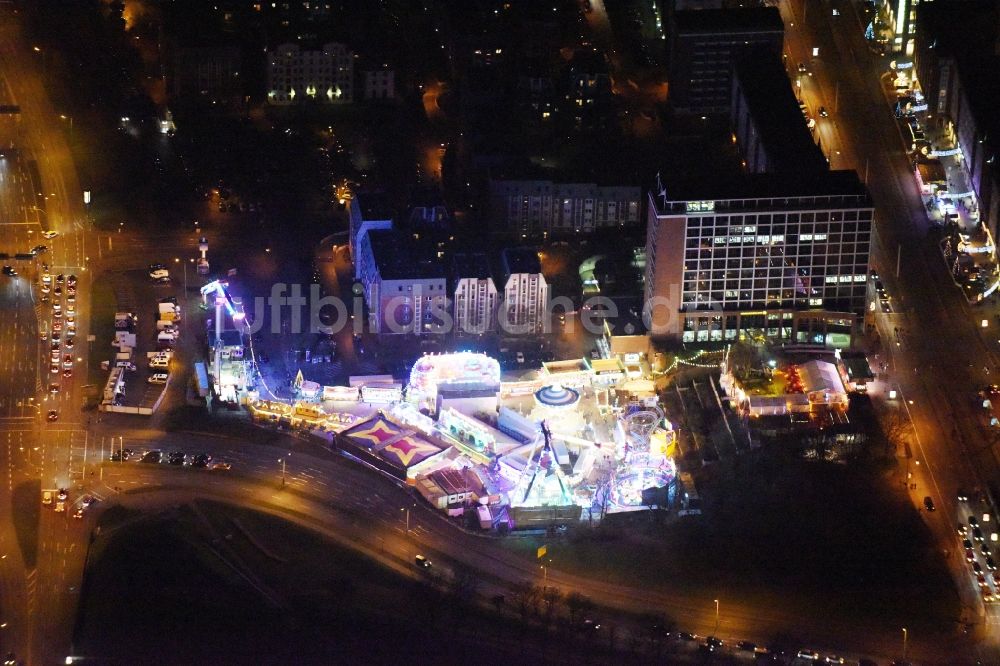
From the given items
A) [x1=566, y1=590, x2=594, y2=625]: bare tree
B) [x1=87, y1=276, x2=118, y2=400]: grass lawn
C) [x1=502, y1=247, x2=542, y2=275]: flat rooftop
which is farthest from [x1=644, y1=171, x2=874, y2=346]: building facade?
[x1=87, y1=276, x2=118, y2=400]: grass lawn

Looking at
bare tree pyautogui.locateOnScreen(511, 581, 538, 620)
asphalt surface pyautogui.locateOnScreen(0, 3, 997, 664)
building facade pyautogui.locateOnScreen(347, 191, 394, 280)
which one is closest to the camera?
asphalt surface pyautogui.locateOnScreen(0, 3, 997, 664)

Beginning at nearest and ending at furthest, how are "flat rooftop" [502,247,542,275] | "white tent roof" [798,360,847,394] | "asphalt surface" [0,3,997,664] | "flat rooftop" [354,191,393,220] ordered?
"asphalt surface" [0,3,997,664] < "white tent roof" [798,360,847,394] < "flat rooftop" [502,247,542,275] < "flat rooftop" [354,191,393,220]

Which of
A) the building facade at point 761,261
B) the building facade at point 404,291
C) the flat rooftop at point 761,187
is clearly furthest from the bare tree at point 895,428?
the building facade at point 404,291

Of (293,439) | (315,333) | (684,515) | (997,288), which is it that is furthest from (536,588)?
(997,288)

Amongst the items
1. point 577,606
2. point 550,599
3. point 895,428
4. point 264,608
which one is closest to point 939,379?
point 895,428

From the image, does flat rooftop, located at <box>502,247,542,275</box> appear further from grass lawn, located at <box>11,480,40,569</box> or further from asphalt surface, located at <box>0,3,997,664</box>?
grass lawn, located at <box>11,480,40,569</box>

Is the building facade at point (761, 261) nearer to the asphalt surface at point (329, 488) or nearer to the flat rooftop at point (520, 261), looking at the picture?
the asphalt surface at point (329, 488)
